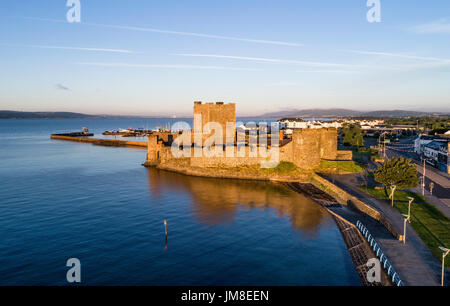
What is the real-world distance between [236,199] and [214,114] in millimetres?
20332

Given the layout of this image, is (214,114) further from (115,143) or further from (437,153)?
(115,143)

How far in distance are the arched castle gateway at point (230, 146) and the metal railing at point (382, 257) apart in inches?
713

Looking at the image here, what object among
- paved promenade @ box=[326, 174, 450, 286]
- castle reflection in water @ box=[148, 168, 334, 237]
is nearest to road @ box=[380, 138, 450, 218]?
paved promenade @ box=[326, 174, 450, 286]

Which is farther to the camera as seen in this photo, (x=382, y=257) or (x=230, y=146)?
(x=230, y=146)

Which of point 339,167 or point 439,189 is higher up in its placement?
point 339,167

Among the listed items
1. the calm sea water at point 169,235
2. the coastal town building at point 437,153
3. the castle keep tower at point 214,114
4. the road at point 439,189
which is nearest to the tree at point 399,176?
the road at point 439,189

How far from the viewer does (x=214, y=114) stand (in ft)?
154

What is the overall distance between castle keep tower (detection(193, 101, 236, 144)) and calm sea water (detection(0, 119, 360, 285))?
13493 mm

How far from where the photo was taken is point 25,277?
49.6 feet

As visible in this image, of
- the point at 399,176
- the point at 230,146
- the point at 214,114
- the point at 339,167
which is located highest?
the point at 214,114

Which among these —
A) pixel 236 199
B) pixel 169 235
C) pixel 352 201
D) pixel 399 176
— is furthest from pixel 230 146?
pixel 399 176

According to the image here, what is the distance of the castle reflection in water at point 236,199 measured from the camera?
2392cm

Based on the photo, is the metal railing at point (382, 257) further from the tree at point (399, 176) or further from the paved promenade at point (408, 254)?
the tree at point (399, 176)

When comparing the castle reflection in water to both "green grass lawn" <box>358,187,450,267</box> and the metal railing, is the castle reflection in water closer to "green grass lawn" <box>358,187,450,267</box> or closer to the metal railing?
the metal railing
